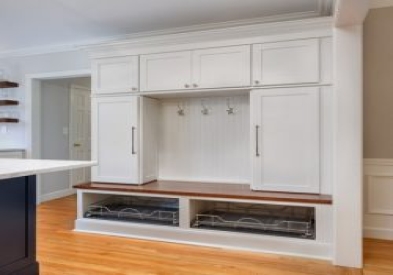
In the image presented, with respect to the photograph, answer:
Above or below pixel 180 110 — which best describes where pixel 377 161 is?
below

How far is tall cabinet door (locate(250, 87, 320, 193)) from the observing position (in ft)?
9.63

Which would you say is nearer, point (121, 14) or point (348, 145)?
point (348, 145)

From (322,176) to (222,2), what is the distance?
6.45 feet

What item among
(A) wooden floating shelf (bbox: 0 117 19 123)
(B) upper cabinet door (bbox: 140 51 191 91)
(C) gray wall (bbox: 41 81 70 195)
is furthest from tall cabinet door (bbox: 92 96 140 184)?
(A) wooden floating shelf (bbox: 0 117 19 123)

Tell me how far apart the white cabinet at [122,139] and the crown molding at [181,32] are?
2.06 ft

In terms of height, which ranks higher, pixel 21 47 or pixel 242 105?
pixel 21 47

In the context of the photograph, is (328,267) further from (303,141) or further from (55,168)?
(55,168)

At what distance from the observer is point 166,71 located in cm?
341

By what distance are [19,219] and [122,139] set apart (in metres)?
1.65

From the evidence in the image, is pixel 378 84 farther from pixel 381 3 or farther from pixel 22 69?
pixel 22 69

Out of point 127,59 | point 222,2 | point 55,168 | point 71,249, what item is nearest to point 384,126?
point 222,2

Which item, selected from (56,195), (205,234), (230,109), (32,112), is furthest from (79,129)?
(205,234)

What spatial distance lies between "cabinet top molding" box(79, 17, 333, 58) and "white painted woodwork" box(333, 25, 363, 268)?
0.39m

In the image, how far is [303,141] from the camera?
2963 mm
